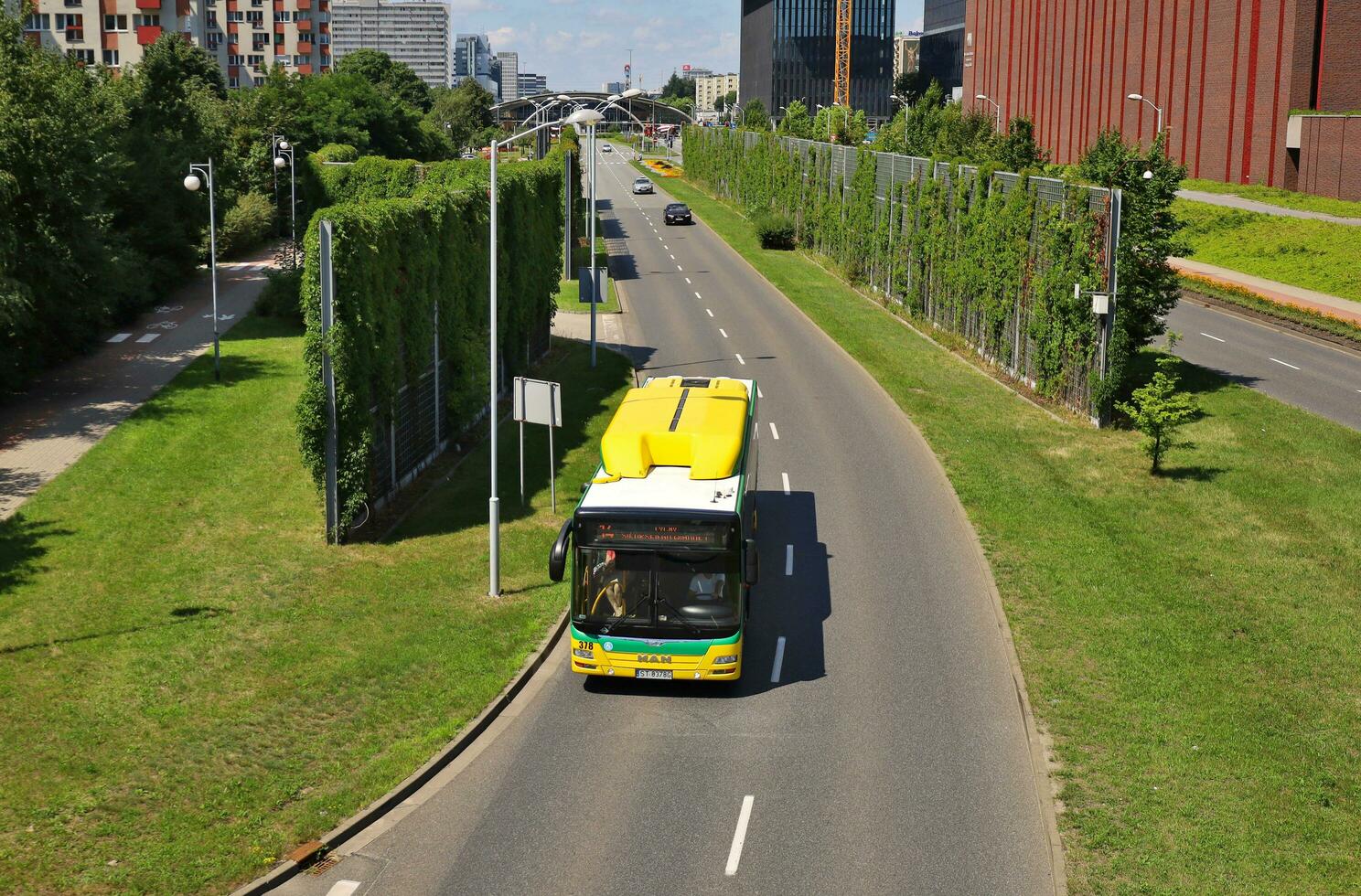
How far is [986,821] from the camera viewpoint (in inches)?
635

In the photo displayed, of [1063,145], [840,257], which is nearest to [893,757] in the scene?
[840,257]

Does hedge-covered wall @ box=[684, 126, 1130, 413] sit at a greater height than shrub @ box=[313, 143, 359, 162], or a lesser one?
lesser

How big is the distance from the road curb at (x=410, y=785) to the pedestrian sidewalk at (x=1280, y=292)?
147ft

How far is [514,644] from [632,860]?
6.88 m

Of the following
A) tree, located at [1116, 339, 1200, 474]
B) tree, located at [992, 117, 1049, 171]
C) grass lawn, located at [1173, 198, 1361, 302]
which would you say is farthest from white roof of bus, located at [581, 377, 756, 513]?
grass lawn, located at [1173, 198, 1361, 302]

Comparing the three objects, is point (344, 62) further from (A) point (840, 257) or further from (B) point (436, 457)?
(B) point (436, 457)

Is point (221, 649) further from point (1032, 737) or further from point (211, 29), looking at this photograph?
point (211, 29)

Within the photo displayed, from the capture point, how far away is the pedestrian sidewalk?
183 feet

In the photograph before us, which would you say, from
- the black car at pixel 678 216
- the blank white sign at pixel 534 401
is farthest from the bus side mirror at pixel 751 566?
the black car at pixel 678 216

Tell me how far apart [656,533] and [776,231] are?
59.4m

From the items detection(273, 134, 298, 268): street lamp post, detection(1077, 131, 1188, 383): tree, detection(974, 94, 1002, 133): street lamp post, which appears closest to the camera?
detection(1077, 131, 1188, 383): tree

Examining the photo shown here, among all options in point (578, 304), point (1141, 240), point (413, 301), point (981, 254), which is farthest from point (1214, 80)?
point (413, 301)

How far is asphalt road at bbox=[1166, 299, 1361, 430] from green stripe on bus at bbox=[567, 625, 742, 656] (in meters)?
→ 25.6

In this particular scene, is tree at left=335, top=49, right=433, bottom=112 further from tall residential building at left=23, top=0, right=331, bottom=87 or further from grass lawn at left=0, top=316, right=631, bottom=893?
grass lawn at left=0, top=316, right=631, bottom=893
